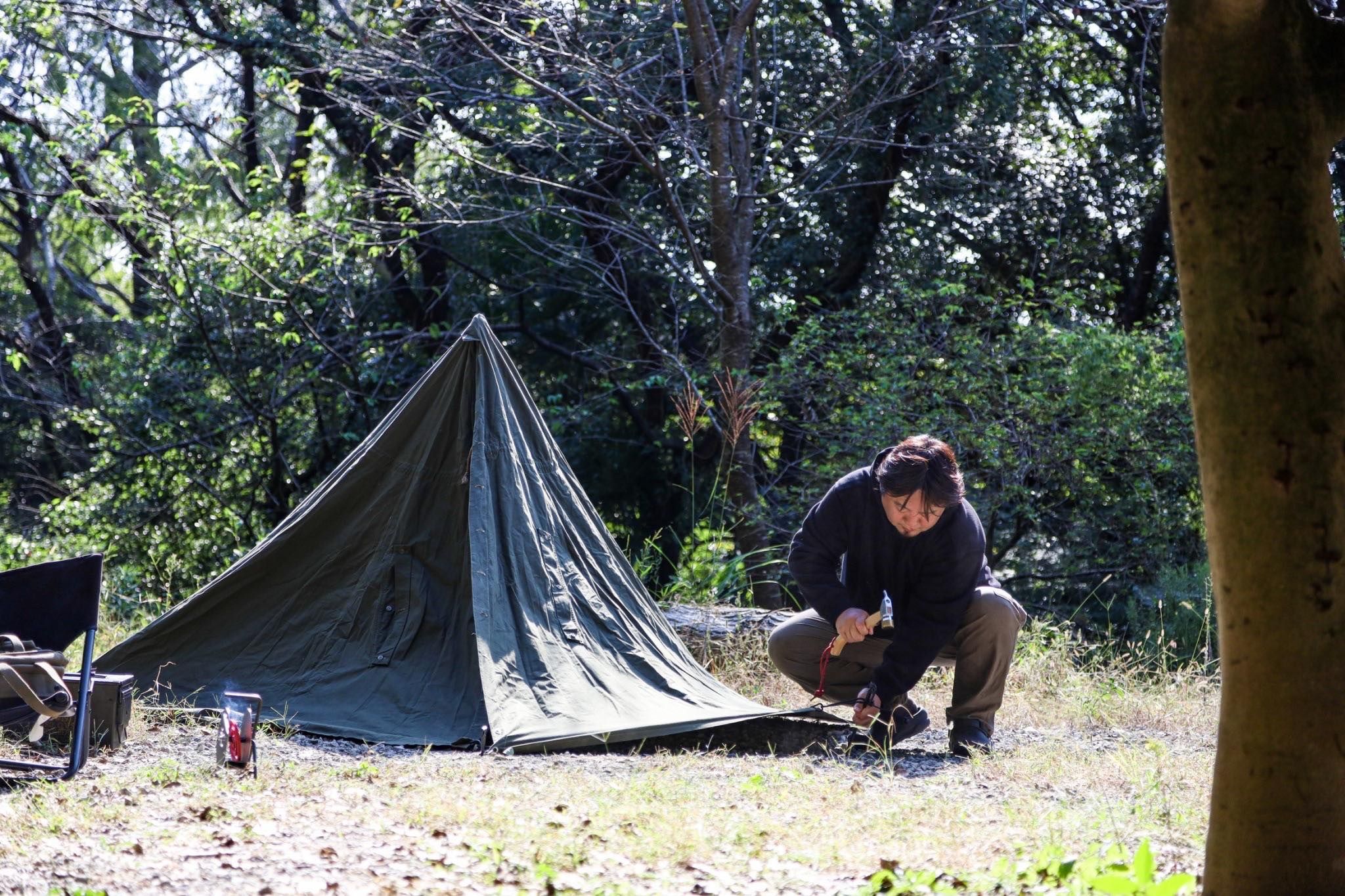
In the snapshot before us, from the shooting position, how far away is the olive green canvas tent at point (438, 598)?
179 inches

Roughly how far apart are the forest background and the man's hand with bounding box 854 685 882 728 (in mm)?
2531

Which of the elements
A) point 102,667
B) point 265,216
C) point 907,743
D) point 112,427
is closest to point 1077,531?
point 907,743

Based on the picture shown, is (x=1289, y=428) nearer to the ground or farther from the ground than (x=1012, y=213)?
nearer to the ground

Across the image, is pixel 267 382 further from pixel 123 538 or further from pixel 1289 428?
pixel 1289 428

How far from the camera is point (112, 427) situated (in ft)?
33.4

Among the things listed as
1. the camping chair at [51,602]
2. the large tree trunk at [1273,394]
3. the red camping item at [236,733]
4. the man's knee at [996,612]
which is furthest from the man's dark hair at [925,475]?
the camping chair at [51,602]

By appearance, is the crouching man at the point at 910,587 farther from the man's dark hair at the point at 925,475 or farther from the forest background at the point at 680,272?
the forest background at the point at 680,272

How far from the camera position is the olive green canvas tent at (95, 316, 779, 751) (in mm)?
4551

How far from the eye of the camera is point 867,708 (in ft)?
13.5

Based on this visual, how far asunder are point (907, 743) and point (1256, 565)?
7.82 ft

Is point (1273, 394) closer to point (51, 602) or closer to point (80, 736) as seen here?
point (80, 736)

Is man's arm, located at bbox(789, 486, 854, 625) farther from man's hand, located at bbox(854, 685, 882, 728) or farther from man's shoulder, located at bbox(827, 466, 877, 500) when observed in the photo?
man's hand, located at bbox(854, 685, 882, 728)

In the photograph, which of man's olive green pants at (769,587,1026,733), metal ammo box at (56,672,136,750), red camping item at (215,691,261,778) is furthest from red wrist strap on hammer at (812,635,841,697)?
metal ammo box at (56,672,136,750)

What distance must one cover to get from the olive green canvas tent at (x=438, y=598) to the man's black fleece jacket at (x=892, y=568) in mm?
550
